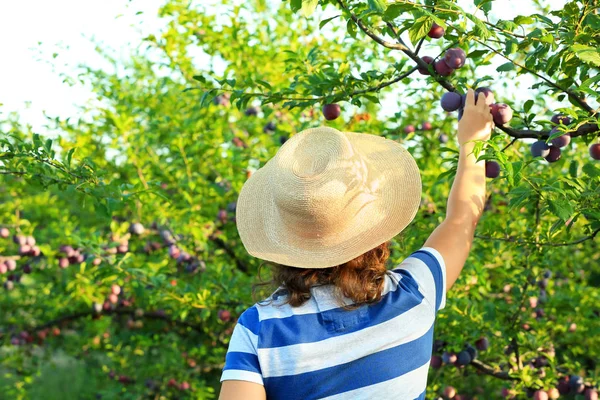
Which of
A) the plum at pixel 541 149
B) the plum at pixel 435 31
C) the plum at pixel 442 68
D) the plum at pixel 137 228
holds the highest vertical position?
the plum at pixel 435 31

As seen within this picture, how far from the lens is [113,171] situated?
15.2 ft

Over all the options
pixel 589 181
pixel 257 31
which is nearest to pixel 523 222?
pixel 589 181

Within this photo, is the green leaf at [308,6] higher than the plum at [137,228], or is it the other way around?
the green leaf at [308,6]

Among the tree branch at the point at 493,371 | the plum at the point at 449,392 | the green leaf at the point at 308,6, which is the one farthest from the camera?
the plum at the point at 449,392

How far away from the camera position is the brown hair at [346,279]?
1.57 meters

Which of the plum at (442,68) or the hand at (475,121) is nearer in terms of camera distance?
the hand at (475,121)

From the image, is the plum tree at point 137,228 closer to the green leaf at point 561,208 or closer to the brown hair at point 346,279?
the brown hair at point 346,279

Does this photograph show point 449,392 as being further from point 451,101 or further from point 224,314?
point 451,101

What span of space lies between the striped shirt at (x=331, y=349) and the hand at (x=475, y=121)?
0.47 m

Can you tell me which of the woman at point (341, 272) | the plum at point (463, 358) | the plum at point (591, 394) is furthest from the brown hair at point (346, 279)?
the plum at point (591, 394)

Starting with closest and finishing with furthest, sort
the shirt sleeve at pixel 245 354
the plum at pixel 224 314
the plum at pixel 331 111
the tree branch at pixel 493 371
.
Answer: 1. the shirt sleeve at pixel 245 354
2. the plum at pixel 331 111
3. the tree branch at pixel 493 371
4. the plum at pixel 224 314

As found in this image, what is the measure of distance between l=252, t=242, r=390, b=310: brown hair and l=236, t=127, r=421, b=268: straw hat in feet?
0.10

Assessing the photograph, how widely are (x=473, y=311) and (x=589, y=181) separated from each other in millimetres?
966

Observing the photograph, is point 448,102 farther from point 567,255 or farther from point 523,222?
point 567,255
